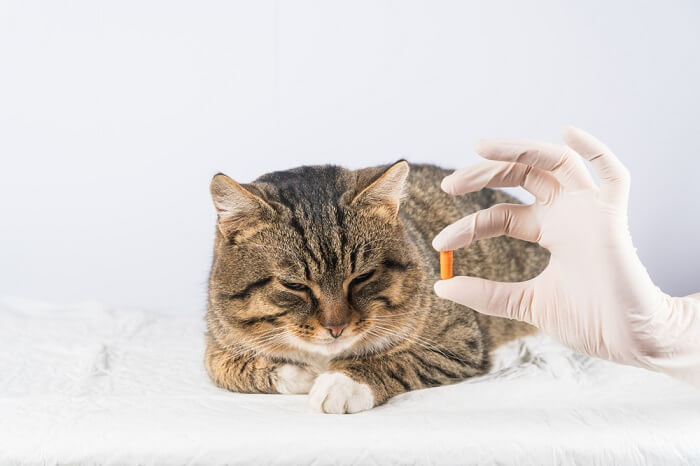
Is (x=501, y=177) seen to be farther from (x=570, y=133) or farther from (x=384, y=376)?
(x=384, y=376)

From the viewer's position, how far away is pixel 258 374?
228cm

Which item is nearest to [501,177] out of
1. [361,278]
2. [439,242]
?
[439,242]

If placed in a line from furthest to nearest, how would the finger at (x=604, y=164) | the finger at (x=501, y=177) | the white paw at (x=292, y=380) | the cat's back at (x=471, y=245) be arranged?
the cat's back at (x=471, y=245) → the white paw at (x=292, y=380) → the finger at (x=501, y=177) → the finger at (x=604, y=164)

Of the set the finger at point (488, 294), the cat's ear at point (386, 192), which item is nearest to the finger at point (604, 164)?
the finger at point (488, 294)

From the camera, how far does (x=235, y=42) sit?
3.68 meters

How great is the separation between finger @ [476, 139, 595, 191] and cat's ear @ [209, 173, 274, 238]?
2.08 feet

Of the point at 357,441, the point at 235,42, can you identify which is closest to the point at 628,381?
the point at 357,441

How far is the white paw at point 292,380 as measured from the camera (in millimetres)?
2246

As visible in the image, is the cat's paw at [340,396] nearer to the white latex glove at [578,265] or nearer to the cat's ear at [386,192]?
the white latex glove at [578,265]

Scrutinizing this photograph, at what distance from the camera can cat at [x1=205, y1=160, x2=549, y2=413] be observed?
2.06 m

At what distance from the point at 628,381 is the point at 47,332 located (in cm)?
225

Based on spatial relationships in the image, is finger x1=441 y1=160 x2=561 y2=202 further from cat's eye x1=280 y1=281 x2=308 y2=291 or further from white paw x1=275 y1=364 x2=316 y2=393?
white paw x1=275 y1=364 x2=316 y2=393

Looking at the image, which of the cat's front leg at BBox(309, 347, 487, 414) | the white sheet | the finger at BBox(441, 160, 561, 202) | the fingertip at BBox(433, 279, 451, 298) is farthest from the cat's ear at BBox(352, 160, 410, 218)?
the white sheet

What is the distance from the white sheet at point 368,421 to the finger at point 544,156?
0.63m
